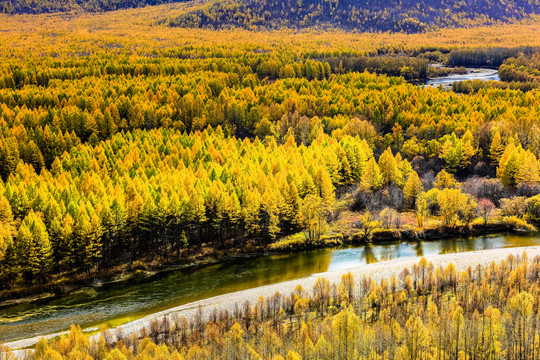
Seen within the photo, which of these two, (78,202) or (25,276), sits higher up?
(78,202)

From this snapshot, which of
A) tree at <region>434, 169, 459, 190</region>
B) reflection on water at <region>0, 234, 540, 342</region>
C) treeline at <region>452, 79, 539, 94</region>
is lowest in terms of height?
reflection on water at <region>0, 234, 540, 342</region>

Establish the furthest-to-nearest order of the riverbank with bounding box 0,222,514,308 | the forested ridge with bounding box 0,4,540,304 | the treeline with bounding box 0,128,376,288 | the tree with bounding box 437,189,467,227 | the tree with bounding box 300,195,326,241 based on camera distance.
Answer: the tree with bounding box 437,189,467,227
the tree with bounding box 300,195,326,241
the forested ridge with bounding box 0,4,540,304
the treeline with bounding box 0,128,376,288
the riverbank with bounding box 0,222,514,308

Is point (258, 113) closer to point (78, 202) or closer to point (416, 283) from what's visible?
point (78, 202)

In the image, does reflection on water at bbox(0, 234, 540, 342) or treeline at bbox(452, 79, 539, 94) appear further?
treeline at bbox(452, 79, 539, 94)

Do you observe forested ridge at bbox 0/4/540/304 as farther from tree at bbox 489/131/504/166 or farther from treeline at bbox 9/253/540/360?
treeline at bbox 9/253/540/360

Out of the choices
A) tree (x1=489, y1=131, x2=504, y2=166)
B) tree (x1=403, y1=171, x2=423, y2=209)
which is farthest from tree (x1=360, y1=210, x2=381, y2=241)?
tree (x1=489, y1=131, x2=504, y2=166)

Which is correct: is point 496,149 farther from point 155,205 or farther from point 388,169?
point 155,205

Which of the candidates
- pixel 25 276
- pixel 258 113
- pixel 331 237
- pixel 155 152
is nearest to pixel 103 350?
pixel 25 276

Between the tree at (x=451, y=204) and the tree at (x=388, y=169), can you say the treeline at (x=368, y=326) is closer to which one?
the tree at (x=451, y=204)
